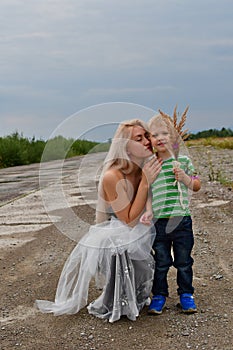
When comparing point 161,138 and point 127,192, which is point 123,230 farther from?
point 161,138

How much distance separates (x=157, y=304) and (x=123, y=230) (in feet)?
1.89

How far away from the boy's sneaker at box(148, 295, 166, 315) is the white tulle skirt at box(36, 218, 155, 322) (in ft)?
0.23

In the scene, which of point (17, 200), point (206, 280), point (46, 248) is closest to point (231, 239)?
point (206, 280)

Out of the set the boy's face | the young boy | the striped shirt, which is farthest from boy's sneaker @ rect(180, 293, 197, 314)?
the boy's face

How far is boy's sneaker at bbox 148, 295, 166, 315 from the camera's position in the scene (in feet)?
13.4

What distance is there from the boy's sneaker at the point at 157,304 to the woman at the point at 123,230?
0.07 metres

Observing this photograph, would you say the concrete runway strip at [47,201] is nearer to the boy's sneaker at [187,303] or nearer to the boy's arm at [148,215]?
the boy's arm at [148,215]

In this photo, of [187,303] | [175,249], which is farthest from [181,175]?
[187,303]

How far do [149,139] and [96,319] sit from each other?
4.18ft

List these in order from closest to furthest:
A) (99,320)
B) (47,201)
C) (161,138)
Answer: (161,138) → (99,320) → (47,201)

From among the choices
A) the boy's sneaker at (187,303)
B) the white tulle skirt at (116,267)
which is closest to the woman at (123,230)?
the white tulle skirt at (116,267)

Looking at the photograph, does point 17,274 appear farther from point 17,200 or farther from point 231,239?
point 17,200

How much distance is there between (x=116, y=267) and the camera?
3953mm

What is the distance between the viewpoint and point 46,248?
20.1ft
